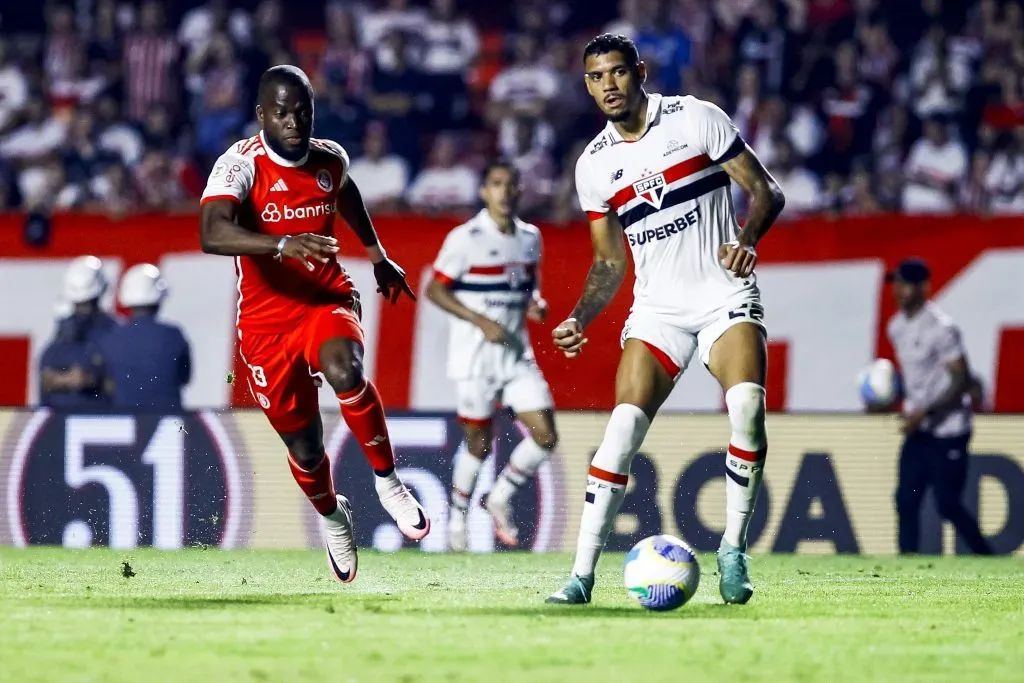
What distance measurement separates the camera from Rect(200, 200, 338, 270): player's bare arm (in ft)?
26.2

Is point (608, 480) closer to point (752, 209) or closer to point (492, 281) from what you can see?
point (752, 209)

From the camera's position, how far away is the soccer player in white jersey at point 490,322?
12906 millimetres

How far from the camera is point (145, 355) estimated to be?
13578 mm

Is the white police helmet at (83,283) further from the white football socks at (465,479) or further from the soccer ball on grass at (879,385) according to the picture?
the soccer ball on grass at (879,385)

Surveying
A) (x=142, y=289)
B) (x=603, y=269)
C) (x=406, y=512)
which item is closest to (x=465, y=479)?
(x=142, y=289)

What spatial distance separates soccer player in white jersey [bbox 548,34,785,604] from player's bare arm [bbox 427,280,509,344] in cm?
427

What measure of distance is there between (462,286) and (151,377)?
8.08 ft

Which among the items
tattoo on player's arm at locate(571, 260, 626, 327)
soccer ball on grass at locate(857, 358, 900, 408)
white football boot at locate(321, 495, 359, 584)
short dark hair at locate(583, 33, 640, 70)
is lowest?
white football boot at locate(321, 495, 359, 584)

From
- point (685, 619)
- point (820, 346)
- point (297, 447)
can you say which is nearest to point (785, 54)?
point (820, 346)

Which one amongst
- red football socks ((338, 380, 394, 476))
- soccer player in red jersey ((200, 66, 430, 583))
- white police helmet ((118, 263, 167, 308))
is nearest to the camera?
soccer player in red jersey ((200, 66, 430, 583))

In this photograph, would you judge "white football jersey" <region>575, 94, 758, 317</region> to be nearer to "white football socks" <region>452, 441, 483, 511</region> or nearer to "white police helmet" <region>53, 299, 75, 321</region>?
"white football socks" <region>452, 441, 483, 511</region>

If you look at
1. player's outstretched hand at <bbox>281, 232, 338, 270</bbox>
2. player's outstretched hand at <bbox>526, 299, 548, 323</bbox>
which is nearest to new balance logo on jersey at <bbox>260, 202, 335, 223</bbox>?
player's outstretched hand at <bbox>281, 232, 338, 270</bbox>

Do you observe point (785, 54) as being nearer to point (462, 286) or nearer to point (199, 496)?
point (462, 286)

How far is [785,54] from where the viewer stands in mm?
18391
